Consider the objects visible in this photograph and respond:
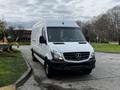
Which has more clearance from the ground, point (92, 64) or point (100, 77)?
point (92, 64)

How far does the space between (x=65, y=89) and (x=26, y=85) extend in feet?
5.21

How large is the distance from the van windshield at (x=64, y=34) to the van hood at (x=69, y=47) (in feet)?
1.86

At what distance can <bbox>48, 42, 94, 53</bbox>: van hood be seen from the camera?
1027cm

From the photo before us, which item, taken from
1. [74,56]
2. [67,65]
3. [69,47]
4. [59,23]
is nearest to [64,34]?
[59,23]

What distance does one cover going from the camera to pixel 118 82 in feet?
32.6

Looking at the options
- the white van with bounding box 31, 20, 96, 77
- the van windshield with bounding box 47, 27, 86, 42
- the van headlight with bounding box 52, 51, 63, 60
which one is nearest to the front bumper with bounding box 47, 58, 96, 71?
the white van with bounding box 31, 20, 96, 77

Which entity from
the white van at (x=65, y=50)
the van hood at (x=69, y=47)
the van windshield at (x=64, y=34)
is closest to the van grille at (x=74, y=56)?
the white van at (x=65, y=50)

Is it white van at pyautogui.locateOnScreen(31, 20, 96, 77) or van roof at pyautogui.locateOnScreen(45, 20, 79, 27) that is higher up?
van roof at pyautogui.locateOnScreen(45, 20, 79, 27)

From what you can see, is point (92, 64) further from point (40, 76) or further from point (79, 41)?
point (40, 76)

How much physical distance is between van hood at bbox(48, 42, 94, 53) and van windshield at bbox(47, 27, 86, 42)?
566 mm

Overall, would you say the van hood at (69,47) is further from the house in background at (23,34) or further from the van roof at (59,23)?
the house in background at (23,34)

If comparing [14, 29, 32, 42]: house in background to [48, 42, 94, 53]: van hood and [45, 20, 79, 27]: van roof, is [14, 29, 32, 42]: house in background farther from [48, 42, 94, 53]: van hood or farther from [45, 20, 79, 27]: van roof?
[48, 42, 94, 53]: van hood

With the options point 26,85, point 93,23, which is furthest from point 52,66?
point 93,23

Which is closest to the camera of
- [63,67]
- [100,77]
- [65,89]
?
[65,89]
